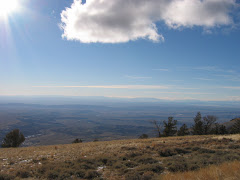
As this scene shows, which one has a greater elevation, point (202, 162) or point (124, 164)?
point (202, 162)

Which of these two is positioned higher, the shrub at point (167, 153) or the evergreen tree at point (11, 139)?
the shrub at point (167, 153)

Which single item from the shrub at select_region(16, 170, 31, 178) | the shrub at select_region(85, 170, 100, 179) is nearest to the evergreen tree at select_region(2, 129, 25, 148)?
the shrub at select_region(16, 170, 31, 178)

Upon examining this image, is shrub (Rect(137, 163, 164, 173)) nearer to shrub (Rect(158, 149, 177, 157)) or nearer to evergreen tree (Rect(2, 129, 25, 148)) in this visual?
shrub (Rect(158, 149, 177, 157))

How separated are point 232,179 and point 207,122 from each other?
4366 cm

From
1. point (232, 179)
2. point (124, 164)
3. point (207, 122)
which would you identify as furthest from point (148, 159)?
point (207, 122)

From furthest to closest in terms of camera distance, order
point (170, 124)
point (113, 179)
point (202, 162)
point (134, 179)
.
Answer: point (170, 124), point (202, 162), point (113, 179), point (134, 179)

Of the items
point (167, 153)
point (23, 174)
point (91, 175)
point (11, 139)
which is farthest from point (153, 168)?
point (11, 139)

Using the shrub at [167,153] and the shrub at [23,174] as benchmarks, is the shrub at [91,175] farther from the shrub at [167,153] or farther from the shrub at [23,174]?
the shrub at [167,153]

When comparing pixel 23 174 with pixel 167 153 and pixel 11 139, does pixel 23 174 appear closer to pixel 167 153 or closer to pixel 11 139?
pixel 167 153

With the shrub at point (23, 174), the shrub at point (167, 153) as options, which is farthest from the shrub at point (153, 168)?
the shrub at point (23, 174)

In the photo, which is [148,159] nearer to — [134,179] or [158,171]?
[158,171]

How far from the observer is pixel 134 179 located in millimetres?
7184

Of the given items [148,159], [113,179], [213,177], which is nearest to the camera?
[213,177]

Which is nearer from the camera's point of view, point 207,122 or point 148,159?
point 148,159
